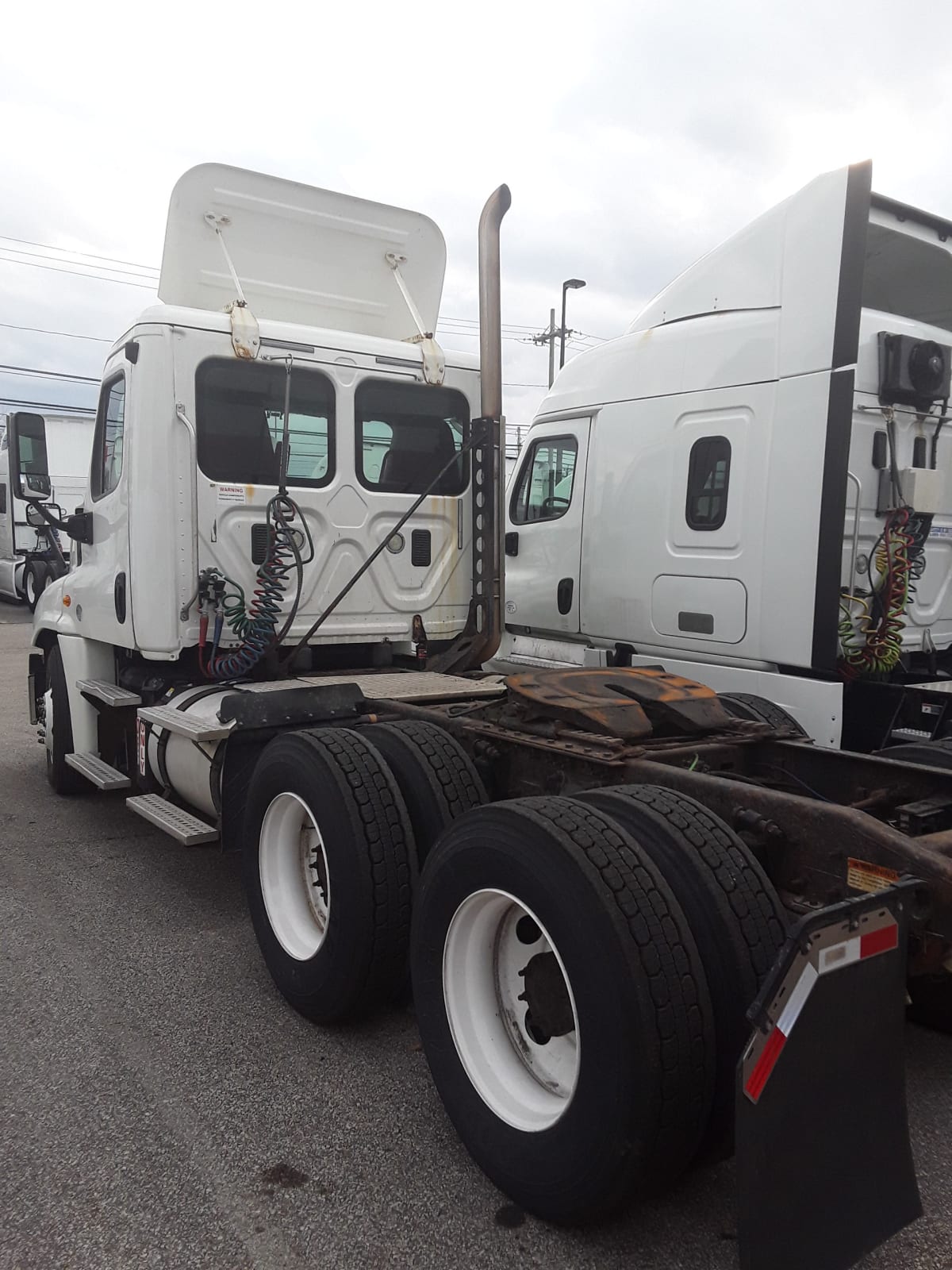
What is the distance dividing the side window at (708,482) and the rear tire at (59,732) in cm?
406

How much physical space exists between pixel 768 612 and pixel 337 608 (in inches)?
91.4

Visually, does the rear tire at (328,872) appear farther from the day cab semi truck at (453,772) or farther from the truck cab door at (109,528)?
the truck cab door at (109,528)

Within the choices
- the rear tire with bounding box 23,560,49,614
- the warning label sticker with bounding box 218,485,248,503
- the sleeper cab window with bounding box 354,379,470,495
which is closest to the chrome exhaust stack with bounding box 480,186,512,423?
the sleeper cab window with bounding box 354,379,470,495

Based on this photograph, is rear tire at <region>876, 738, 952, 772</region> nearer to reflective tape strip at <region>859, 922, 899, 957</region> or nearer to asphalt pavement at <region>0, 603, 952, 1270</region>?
asphalt pavement at <region>0, 603, 952, 1270</region>

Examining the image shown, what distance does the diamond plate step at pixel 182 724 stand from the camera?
4309 millimetres

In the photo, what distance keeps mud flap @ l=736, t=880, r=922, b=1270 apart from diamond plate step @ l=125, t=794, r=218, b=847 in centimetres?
292

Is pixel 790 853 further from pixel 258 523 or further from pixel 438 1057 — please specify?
pixel 258 523

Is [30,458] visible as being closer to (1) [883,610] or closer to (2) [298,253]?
(2) [298,253]

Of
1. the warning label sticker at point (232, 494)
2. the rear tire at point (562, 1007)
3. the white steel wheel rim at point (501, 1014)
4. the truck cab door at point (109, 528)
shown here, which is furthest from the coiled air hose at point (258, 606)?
the white steel wheel rim at point (501, 1014)

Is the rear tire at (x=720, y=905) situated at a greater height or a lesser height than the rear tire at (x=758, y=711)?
lesser

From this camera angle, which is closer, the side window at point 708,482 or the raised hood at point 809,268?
the raised hood at point 809,268

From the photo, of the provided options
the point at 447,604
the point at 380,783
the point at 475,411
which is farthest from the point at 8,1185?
the point at 475,411

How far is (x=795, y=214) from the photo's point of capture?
486cm

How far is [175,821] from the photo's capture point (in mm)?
4609
